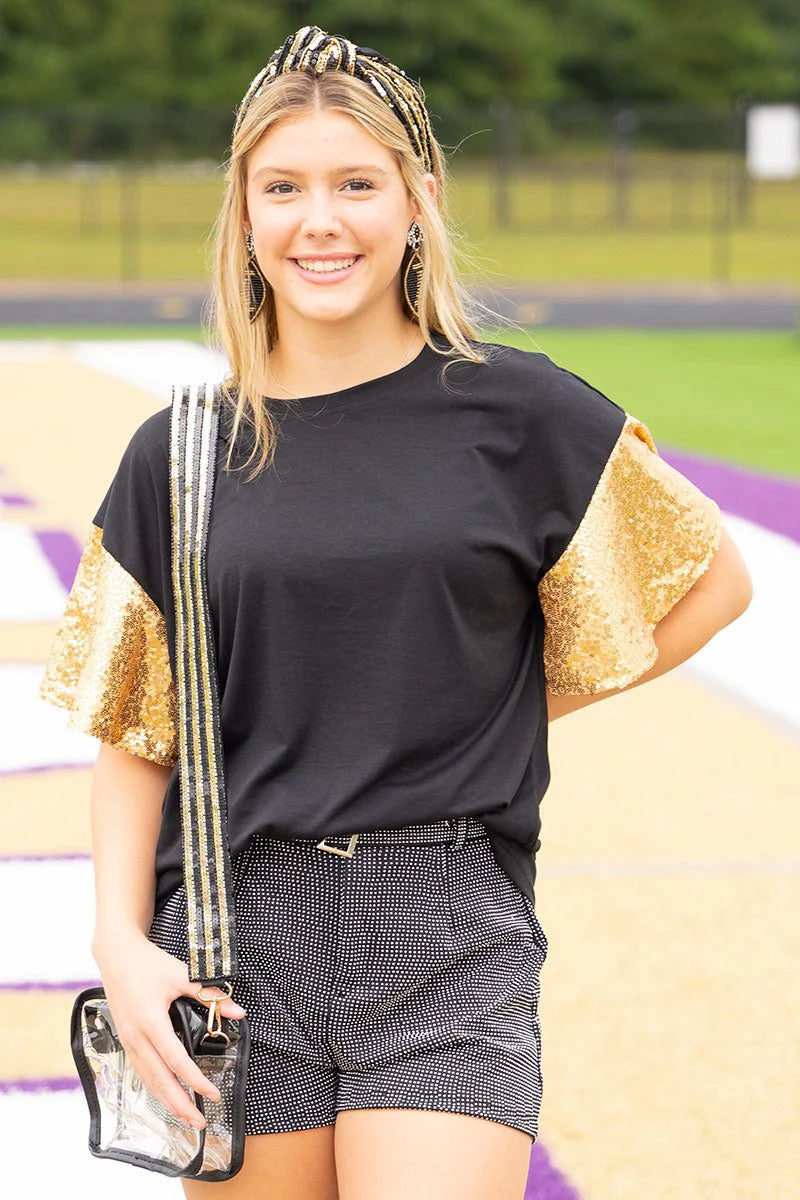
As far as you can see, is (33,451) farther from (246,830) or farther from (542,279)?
(542,279)

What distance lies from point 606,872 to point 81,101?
49.2m

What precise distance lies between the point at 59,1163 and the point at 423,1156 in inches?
53.9

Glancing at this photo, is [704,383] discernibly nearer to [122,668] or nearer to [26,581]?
[26,581]

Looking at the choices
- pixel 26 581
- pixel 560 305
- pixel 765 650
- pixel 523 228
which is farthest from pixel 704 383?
pixel 523 228

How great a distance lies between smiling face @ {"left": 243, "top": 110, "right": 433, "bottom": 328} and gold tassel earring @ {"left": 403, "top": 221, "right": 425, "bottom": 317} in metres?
0.02

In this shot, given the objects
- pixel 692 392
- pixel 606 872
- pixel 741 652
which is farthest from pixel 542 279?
pixel 606 872

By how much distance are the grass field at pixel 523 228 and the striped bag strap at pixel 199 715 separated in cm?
2964

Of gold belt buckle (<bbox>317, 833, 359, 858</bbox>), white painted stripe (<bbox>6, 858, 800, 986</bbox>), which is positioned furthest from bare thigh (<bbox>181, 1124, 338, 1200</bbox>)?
white painted stripe (<bbox>6, 858, 800, 986</bbox>)

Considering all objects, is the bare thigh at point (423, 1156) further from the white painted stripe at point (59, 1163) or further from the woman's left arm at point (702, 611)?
the white painted stripe at point (59, 1163)

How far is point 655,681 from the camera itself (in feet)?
22.5

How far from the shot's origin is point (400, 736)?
229 centimetres

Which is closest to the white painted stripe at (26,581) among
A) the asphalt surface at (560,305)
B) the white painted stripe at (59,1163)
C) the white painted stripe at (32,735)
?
the white painted stripe at (32,735)

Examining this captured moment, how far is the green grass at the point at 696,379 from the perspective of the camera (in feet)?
43.7

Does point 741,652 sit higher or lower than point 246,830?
lower
